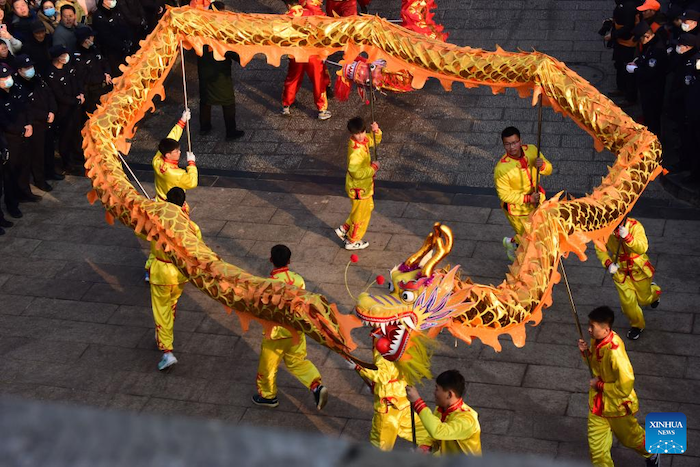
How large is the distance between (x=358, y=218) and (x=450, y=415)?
175 inches

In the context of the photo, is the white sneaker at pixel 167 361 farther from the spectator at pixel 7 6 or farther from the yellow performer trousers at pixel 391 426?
the spectator at pixel 7 6

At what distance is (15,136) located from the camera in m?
11.7

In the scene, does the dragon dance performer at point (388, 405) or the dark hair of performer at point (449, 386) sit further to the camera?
the dragon dance performer at point (388, 405)

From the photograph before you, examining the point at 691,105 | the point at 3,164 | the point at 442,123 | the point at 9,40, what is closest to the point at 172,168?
the point at 3,164

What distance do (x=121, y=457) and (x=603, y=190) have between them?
6832 millimetres

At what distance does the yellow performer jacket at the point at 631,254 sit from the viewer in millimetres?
8336

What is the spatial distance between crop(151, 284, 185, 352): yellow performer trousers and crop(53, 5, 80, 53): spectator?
563 centimetres

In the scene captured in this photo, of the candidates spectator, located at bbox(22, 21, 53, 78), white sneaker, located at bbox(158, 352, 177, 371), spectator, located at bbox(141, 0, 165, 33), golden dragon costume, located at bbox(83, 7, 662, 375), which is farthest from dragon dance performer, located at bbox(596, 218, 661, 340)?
spectator, located at bbox(141, 0, 165, 33)

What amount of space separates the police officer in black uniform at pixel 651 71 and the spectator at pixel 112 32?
7.15 m

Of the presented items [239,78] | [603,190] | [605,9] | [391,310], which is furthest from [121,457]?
[605,9]

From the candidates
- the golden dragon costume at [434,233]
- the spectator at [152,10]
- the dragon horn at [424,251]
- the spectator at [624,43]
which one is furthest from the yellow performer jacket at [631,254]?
the spectator at [152,10]

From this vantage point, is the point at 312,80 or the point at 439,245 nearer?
the point at 439,245

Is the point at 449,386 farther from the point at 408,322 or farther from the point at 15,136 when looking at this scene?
the point at 15,136

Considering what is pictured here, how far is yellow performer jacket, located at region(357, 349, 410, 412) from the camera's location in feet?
22.5
